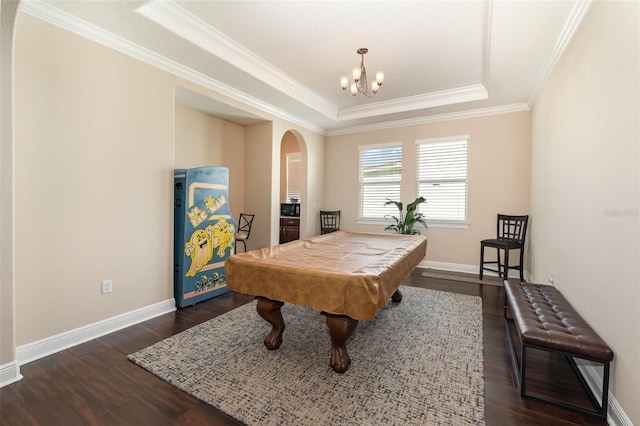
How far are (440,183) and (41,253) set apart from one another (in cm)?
541

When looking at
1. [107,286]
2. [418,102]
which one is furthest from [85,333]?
[418,102]

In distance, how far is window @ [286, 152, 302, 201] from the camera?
24.1 feet

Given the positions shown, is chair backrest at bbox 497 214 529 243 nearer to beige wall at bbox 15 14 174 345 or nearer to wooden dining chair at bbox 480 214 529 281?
wooden dining chair at bbox 480 214 529 281

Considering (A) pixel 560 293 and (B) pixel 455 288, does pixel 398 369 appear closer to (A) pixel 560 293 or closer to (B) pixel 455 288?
(A) pixel 560 293

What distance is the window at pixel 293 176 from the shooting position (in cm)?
736

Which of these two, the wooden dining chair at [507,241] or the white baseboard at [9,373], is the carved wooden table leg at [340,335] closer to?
the white baseboard at [9,373]

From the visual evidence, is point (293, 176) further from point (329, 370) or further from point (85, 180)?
point (329, 370)

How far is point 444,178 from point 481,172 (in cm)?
59

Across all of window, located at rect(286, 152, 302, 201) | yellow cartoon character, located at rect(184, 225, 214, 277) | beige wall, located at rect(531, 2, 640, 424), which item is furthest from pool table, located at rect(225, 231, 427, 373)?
window, located at rect(286, 152, 302, 201)

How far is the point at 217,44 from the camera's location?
301 cm

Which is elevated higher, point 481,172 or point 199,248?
point 481,172

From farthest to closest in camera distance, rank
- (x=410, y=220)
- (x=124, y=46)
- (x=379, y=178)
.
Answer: (x=379, y=178), (x=410, y=220), (x=124, y=46)

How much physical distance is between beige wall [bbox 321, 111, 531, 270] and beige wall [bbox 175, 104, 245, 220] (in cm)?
287

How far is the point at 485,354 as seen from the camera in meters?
2.26
